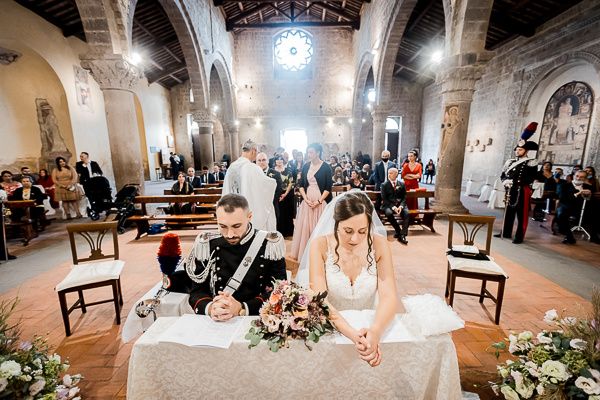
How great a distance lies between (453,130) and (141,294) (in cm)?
655

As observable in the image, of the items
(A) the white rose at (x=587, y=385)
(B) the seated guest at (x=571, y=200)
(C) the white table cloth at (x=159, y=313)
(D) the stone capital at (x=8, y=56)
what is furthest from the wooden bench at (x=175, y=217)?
(B) the seated guest at (x=571, y=200)

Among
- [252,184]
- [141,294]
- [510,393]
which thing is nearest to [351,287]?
[510,393]

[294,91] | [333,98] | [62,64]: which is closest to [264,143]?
[294,91]

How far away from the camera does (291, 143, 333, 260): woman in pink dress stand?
4168mm

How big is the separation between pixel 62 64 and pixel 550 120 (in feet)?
50.4

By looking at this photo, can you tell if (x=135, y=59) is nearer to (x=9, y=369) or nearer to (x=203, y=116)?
(x=203, y=116)

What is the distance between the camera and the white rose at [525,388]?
1.23 meters

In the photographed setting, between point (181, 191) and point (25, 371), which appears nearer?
point (25, 371)

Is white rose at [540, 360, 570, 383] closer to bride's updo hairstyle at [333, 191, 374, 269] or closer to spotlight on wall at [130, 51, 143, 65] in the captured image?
bride's updo hairstyle at [333, 191, 374, 269]

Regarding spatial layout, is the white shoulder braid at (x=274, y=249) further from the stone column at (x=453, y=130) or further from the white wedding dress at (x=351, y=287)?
the stone column at (x=453, y=130)

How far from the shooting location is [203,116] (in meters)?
10.3

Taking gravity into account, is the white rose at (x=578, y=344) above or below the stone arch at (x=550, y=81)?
below

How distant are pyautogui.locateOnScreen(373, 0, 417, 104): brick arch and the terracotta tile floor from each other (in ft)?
24.7

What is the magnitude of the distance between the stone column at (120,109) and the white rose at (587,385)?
22.8 feet
